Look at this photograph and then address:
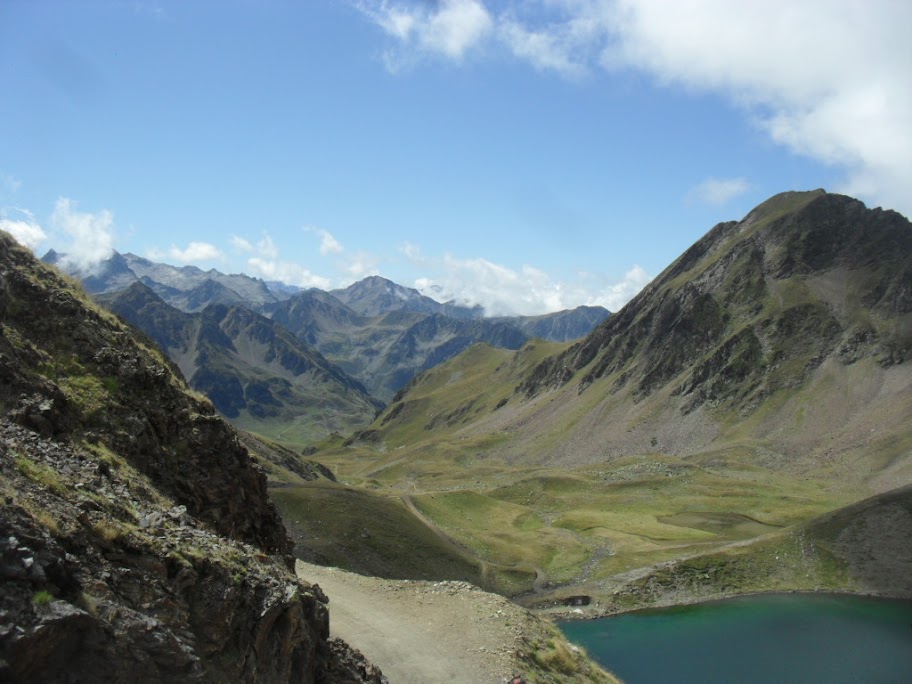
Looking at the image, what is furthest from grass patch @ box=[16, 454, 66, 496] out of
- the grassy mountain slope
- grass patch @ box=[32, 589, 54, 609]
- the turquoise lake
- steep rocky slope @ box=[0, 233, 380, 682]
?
the grassy mountain slope

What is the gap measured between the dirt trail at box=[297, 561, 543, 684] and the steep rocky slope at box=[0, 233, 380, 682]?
6.32 meters

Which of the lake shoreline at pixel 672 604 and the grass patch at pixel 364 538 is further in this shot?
the lake shoreline at pixel 672 604

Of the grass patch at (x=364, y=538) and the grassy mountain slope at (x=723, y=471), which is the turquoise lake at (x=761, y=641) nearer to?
the grassy mountain slope at (x=723, y=471)

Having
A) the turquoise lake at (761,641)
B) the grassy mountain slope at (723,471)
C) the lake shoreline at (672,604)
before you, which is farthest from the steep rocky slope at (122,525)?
the grassy mountain slope at (723,471)

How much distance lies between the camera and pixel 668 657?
198ft

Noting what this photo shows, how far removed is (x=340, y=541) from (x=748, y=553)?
5355cm

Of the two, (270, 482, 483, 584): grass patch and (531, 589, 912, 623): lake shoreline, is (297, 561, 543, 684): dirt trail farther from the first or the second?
(531, 589, 912, 623): lake shoreline

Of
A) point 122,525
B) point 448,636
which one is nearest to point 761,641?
point 448,636

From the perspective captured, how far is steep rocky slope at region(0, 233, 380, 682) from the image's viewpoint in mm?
12430

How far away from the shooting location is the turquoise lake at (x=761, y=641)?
55.9m

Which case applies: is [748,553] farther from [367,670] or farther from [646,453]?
[646,453]

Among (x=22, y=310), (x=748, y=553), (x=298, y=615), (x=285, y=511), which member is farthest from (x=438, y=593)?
(x=748, y=553)

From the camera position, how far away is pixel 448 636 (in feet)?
106

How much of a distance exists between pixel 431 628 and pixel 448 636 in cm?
136
